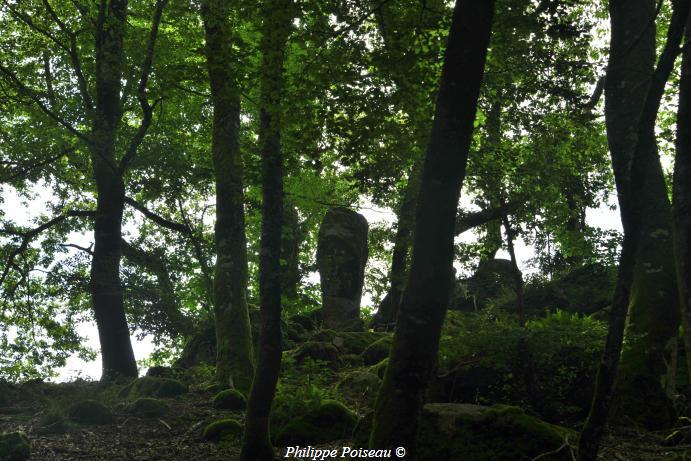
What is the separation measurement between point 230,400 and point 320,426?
8.68 ft

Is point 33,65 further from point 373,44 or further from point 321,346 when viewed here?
point 373,44

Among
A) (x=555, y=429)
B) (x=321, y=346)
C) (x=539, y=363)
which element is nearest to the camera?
(x=555, y=429)

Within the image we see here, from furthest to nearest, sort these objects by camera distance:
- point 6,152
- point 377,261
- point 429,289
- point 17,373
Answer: point 377,261 → point 6,152 → point 17,373 → point 429,289

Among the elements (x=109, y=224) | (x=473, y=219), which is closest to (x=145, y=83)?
(x=109, y=224)

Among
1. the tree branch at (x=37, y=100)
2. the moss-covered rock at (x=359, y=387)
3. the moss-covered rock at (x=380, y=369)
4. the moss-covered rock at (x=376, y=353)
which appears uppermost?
the tree branch at (x=37, y=100)

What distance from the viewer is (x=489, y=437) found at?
7.70 meters

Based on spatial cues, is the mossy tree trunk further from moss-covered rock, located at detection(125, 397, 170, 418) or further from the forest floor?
moss-covered rock, located at detection(125, 397, 170, 418)

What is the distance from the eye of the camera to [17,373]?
634 inches

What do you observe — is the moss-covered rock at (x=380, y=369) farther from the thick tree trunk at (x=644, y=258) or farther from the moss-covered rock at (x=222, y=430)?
the thick tree trunk at (x=644, y=258)

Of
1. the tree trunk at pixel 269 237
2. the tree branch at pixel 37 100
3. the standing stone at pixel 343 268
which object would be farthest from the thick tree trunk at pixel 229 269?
the standing stone at pixel 343 268

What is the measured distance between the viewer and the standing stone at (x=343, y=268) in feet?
65.8

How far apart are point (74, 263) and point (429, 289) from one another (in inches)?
Result: 541

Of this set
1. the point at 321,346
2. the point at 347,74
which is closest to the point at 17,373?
the point at 321,346

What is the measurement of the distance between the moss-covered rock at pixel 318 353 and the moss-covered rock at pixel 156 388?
253 centimetres
